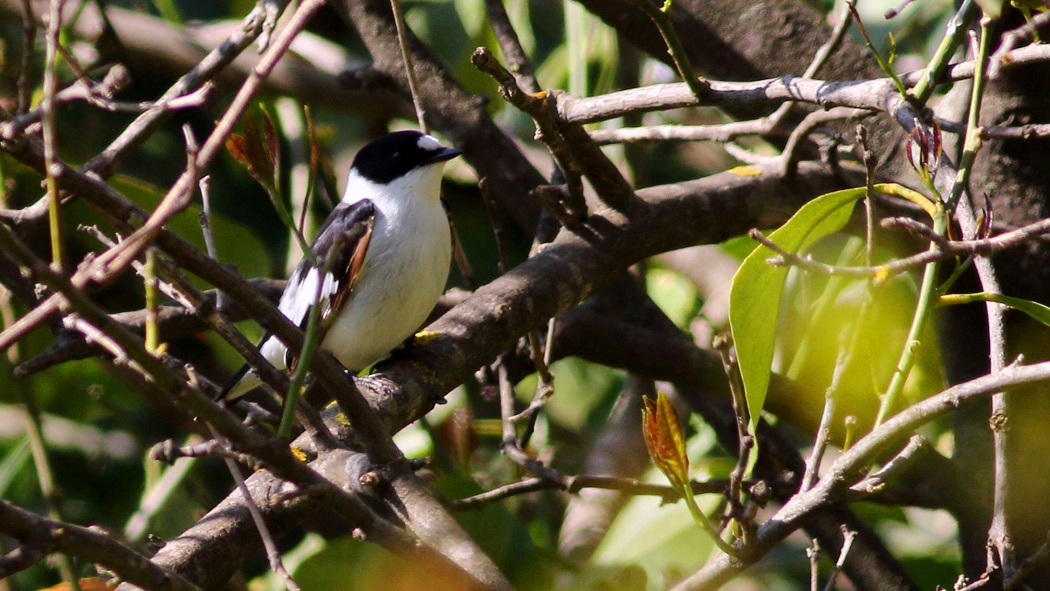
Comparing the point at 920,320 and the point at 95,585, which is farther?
the point at 95,585

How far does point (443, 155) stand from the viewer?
352 cm

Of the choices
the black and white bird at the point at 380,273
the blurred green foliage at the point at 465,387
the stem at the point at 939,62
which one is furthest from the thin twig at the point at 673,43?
the black and white bird at the point at 380,273

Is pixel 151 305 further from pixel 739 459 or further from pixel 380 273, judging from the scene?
pixel 380 273

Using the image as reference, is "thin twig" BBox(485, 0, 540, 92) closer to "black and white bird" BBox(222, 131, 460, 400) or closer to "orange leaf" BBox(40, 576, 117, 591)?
"black and white bird" BBox(222, 131, 460, 400)

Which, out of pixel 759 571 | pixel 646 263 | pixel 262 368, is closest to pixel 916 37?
pixel 646 263

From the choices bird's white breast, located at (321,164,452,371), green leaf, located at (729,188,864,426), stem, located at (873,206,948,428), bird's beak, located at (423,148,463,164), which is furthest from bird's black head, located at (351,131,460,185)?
stem, located at (873,206,948,428)

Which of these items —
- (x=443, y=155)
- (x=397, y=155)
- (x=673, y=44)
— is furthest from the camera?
(x=397, y=155)

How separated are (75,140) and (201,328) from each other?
2223mm

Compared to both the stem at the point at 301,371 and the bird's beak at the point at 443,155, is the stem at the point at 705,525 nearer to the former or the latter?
the stem at the point at 301,371

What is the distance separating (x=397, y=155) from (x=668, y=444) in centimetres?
241

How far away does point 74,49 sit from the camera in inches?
181

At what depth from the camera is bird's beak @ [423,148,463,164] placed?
3.47 metres

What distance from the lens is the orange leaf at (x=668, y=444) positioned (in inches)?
60.2

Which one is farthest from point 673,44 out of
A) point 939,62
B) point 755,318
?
point 755,318
